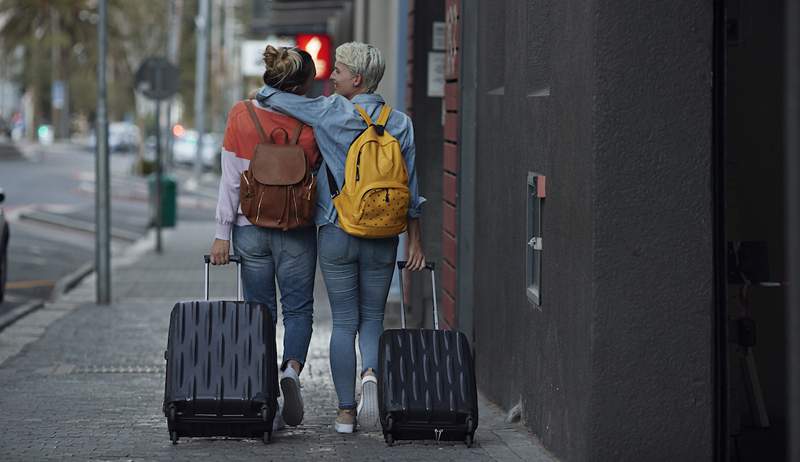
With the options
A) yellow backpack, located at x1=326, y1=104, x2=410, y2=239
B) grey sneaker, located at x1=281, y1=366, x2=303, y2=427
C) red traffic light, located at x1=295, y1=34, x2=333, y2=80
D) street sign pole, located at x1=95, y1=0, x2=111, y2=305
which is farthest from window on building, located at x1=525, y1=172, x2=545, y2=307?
red traffic light, located at x1=295, y1=34, x2=333, y2=80

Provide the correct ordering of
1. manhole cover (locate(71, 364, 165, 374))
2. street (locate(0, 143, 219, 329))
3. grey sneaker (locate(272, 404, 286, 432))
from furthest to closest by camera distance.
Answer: street (locate(0, 143, 219, 329)) < manhole cover (locate(71, 364, 165, 374)) < grey sneaker (locate(272, 404, 286, 432))

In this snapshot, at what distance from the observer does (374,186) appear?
Answer: 633 centimetres

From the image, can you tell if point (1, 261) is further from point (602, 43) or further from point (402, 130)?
point (602, 43)

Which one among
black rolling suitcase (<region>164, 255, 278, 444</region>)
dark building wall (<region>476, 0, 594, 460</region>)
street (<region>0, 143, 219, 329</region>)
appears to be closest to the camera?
dark building wall (<region>476, 0, 594, 460</region>)

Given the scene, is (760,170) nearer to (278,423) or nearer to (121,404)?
(278,423)

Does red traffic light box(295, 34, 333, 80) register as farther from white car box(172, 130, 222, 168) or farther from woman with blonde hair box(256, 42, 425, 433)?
white car box(172, 130, 222, 168)

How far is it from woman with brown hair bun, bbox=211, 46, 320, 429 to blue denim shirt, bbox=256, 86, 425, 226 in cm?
8

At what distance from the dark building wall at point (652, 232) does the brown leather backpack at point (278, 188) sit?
1.42 meters

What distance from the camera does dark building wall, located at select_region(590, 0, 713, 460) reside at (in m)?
5.52

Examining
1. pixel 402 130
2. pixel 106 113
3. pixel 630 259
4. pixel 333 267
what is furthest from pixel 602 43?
pixel 106 113

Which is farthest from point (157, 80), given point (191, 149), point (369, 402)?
point (191, 149)

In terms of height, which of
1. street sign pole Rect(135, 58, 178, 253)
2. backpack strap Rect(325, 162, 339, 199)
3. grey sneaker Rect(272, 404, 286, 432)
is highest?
street sign pole Rect(135, 58, 178, 253)

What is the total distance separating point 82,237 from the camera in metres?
23.7

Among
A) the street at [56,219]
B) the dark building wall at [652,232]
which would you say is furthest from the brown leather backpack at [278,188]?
the street at [56,219]
